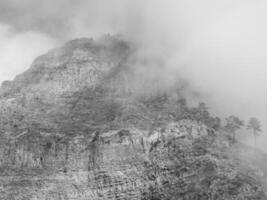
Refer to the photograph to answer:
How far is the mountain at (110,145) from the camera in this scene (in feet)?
276

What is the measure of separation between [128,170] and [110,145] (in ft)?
22.7

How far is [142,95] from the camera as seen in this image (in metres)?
109

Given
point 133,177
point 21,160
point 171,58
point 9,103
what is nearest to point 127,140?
point 133,177

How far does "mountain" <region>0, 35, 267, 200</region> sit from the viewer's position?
8412cm

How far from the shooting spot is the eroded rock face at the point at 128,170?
272 ft

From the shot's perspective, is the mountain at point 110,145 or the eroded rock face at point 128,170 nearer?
the eroded rock face at point 128,170

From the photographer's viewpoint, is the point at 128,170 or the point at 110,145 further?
the point at 110,145

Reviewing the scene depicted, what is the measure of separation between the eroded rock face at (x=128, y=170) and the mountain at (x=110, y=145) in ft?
0.65

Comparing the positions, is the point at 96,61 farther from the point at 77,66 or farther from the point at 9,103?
the point at 9,103

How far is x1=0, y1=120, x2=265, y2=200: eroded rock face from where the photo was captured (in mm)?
82812

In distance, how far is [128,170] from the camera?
86938 millimetres

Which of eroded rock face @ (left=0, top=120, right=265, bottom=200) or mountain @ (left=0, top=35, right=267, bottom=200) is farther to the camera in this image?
mountain @ (left=0, top=35, right=267, bottom=200)

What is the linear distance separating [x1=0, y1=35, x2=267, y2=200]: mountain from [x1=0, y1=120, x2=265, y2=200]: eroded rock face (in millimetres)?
199

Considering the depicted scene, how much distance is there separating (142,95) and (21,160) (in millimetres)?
35895
